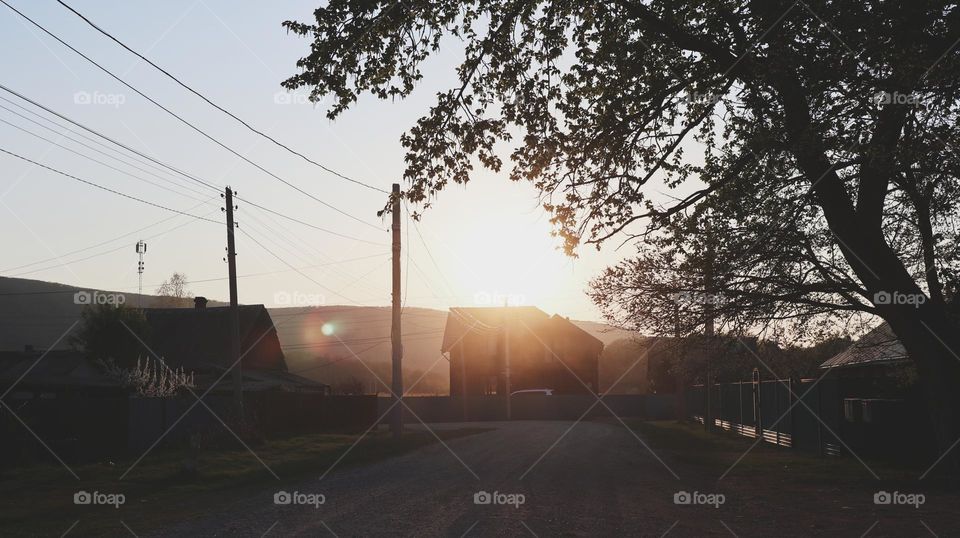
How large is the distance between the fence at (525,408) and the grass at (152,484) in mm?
36051

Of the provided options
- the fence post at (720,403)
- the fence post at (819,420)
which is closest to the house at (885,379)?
the fence post at (819,420)

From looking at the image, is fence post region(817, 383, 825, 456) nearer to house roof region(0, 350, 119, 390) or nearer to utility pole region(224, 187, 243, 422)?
utility pole region(224, 187, 243, 422)

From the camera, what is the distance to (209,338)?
52688 mm

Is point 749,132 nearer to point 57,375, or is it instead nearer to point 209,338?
point 57,375

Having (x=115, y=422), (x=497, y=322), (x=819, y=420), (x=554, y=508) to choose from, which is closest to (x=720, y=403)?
(x=819, y=420)

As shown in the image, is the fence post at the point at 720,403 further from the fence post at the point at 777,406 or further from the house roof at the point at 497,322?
the house roof at the point at 497,322

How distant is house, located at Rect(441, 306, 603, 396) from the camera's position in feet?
249

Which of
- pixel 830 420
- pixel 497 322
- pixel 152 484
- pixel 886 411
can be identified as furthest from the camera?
pixel 497 322

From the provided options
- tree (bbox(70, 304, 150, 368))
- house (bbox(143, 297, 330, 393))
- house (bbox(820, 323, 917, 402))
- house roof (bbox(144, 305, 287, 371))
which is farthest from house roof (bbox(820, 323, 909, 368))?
house roof (bbox(144, 305, 287, 371))

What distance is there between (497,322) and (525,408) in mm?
15523

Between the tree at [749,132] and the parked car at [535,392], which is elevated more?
the tree at [749,132]

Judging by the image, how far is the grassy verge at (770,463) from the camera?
1855cm

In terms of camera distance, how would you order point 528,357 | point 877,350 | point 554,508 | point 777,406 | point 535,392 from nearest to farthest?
point 554,508 < point 877,350 < point 777,406 < point 535,392 < point 528,357

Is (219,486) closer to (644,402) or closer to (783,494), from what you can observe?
(783,494)
